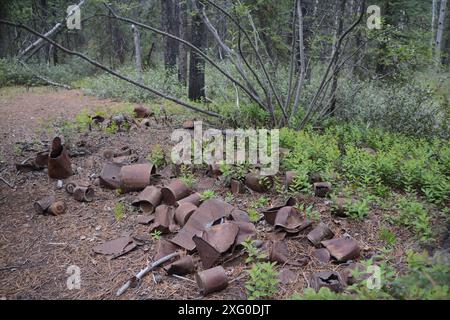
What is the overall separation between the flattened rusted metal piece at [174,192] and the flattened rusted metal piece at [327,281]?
62.8 inches

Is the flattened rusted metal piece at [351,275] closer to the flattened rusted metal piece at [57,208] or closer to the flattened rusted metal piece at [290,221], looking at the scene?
the flattened rusted metal piece at [290,221]

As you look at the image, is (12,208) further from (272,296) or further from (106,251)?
(272,296)

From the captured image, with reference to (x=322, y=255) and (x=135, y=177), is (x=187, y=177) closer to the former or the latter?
(x=135, y=177)

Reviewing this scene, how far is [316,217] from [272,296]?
0.99m

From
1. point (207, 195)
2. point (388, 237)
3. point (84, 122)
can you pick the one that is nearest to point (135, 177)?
point (207, 195)

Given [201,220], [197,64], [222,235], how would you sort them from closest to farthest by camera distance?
[222,235]
[201,220]
[197,64]

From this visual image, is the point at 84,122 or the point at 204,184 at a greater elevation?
the point at 84,122

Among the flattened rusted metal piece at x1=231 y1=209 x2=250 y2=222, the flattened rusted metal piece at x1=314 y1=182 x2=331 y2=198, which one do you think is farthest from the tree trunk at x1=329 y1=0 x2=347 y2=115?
the flattened rusted metal piece at x1=231 y1=209 x2=250 y2=222

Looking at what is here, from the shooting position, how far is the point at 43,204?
3688 millimetres

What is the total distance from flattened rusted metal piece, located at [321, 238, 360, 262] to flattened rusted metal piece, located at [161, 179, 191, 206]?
150 centimetres

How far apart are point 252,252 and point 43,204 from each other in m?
2.30

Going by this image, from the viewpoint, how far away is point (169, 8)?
11922 millimetres

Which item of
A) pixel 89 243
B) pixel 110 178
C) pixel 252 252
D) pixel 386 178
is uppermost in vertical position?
pixel 386 178

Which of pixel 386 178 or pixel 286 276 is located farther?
pixel 386 178
